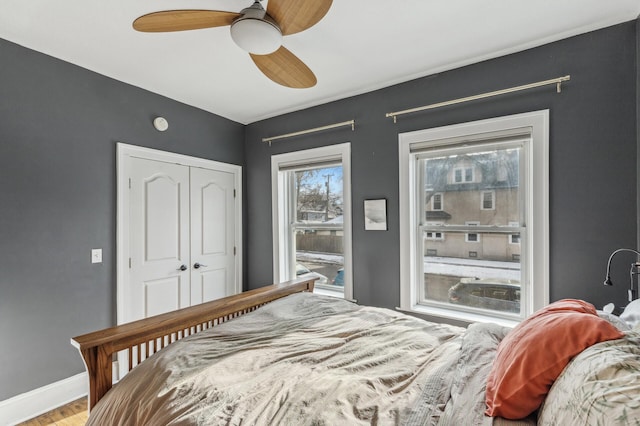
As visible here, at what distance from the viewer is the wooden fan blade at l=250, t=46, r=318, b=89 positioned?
1863 mm

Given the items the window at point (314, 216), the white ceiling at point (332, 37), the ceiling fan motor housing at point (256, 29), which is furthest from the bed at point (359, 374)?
the white ceiling at point (332, 37)

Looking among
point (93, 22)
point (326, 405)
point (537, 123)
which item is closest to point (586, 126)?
point (537, 123)

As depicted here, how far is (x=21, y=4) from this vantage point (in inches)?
71.6

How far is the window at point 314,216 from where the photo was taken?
10.4 ft

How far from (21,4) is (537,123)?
11.1ft

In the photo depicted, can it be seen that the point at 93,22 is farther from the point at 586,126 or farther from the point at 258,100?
the point at 586,126

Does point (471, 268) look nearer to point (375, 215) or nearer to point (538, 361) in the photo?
point (375, 215)

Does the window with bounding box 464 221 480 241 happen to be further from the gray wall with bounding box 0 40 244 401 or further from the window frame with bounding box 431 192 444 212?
the gray wall with bounding box 0 40 244 401

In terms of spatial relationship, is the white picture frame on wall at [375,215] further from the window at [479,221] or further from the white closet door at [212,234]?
the white closet door at [212,234]

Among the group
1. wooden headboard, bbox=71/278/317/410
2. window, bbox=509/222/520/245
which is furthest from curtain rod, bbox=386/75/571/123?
wooden headboard, bbox=71/278/317/410

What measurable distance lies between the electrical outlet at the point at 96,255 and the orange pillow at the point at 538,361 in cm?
287

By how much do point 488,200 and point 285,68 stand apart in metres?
1.88

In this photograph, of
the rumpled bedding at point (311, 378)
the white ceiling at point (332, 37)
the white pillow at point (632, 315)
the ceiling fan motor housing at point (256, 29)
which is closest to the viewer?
the rumpled bedding at point (311, 378)

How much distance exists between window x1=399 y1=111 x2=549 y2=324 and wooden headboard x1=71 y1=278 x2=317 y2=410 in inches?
53.0
